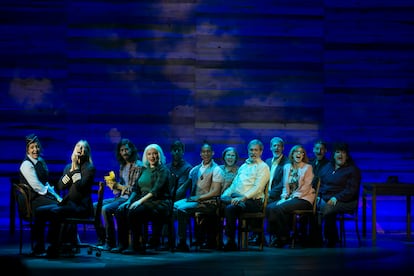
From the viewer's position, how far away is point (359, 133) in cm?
1001

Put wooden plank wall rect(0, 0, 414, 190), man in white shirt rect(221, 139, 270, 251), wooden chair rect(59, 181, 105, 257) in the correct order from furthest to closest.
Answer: wooden plank wall rect(0, 0, 414, 190) < man in white shirt rect(221, 139, 270, 251) < wooden chair rect(59, 181, 105, 257)

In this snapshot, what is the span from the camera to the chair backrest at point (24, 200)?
22.9ft

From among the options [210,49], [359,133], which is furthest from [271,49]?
[359,133]

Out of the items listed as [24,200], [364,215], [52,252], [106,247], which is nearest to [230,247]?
[106,247]

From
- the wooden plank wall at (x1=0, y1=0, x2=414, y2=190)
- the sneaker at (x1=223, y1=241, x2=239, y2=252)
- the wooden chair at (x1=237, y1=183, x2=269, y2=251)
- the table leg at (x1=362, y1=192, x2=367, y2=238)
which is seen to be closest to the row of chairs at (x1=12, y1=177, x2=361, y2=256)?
the wooden chair at (x1=237, y1=183, x2=269, y2=251)

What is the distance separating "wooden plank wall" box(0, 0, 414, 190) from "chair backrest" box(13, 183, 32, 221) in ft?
8.90

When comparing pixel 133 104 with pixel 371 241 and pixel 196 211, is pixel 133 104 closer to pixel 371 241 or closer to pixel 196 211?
pixel 196 211

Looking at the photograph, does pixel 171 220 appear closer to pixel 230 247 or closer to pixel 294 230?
pixel 230 247

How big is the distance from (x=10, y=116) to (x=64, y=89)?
832 millimetres

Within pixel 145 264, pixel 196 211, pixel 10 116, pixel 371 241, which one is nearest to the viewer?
pixel 145 264

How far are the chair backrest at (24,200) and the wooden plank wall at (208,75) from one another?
271 centimetres

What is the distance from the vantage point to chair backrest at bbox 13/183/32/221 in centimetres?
697

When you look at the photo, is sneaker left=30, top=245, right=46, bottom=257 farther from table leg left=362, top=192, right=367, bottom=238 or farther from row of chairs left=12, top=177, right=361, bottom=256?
table leg left=362, top=192, right=367, bottom=238

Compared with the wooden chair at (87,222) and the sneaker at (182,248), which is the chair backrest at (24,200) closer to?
the wooden chair at (87,222)
